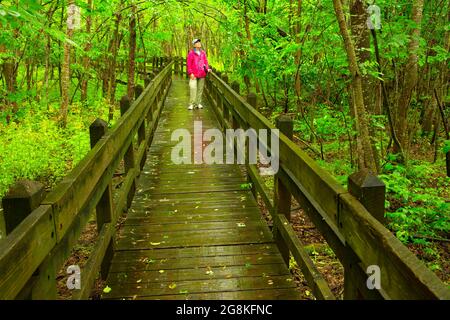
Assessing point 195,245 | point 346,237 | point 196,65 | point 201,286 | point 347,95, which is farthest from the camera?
point 196,65

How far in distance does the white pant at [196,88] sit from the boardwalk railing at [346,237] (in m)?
9.41

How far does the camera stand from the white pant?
536 inches

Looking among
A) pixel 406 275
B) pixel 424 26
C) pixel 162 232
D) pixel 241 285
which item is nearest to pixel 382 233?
pixel 406 275

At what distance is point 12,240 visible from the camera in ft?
6.62

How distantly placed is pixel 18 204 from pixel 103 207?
2.06 meters

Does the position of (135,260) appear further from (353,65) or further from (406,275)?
(353,65)

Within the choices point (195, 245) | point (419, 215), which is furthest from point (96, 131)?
point (419, 215)

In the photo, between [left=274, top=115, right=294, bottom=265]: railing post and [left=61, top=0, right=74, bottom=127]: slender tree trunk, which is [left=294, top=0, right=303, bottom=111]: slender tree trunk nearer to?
[left=274, top=115, right=294, bottom=265]: railing post

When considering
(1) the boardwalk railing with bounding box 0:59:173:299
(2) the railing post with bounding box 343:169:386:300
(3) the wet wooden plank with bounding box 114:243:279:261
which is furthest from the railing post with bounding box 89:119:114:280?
(2) the railing post with bounding box 343:169:386:300

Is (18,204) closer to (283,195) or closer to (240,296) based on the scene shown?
(240,296)

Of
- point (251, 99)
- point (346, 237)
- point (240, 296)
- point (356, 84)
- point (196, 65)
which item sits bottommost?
point (240, 296)

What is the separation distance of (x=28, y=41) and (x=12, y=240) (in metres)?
14.9

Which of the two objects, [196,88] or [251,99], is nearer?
[251,99]

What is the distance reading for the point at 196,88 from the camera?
565 inches
